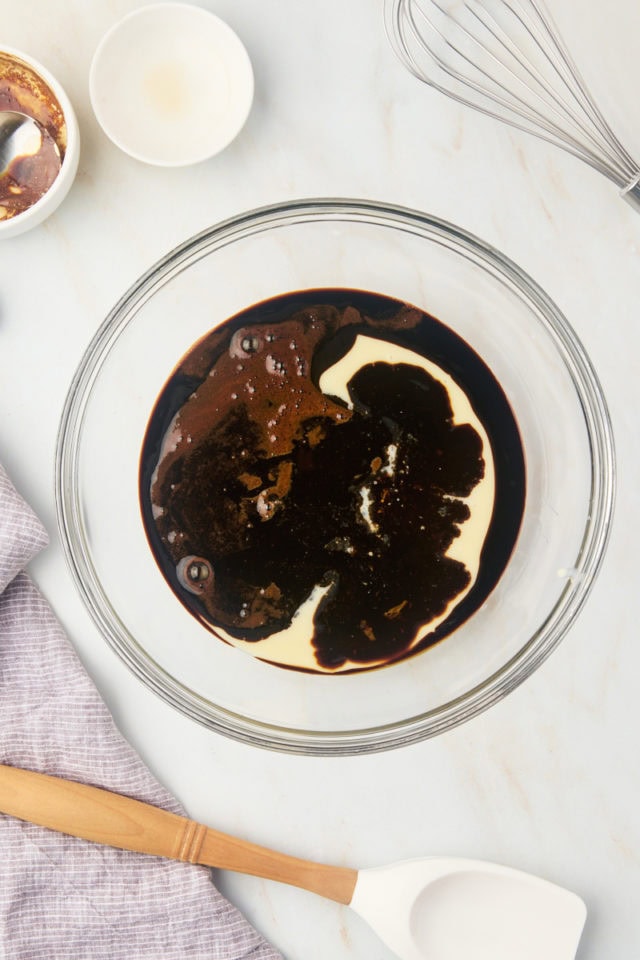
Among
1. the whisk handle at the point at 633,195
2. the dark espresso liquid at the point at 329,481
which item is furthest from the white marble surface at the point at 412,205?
the dark espresso liquid at the point at 329,481

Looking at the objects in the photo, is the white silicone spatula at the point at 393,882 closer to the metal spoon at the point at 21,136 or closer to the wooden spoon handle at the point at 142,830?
the wooden spoon handle at the point at 142,830

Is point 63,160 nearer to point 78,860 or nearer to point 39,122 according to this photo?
point 39,122

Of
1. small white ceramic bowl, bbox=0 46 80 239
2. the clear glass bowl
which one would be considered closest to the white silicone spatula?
the clear glass bowl

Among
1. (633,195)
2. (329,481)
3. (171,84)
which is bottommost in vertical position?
(329,481)

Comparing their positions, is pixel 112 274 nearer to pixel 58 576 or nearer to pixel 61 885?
pixel 58 576

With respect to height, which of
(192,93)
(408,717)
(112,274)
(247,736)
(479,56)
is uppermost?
(479,56)

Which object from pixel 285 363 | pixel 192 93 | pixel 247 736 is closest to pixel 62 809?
pixel 247 736

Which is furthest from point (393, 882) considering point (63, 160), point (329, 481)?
point (63, 160)
